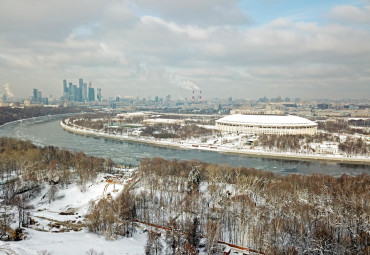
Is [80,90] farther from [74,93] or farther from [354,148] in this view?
[354,148]

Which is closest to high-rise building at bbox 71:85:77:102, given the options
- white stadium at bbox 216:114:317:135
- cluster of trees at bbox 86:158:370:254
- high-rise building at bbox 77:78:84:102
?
high-rise building at bbox 77:78:84:102

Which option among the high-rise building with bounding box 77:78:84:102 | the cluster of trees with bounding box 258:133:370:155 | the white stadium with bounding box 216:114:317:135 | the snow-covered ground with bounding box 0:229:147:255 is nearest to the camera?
the snow-covered ground with bounding box 0:229:147:255

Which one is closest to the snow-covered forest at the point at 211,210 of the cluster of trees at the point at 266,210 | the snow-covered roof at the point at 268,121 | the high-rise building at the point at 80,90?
the cluster of trees at the point at 266,210

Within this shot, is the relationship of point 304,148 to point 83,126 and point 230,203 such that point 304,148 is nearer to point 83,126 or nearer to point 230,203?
point 230,203

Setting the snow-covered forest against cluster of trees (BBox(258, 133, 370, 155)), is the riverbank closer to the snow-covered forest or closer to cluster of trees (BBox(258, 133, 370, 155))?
cluster of trees (BBox(258, 133, 370, 155))

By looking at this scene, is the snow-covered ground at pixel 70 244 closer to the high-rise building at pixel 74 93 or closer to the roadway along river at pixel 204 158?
the roadway along river at pixel 204 158

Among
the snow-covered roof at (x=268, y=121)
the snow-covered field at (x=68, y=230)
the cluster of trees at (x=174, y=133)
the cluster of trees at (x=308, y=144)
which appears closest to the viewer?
the snow-covered field at (x=68, y=230)
